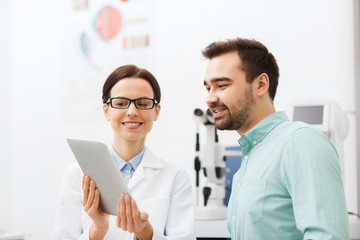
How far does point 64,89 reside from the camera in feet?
12.1

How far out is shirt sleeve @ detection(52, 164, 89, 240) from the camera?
4.73 feet

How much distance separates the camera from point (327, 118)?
7.39 feet

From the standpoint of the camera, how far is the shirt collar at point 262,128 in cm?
124

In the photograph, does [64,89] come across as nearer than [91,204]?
No

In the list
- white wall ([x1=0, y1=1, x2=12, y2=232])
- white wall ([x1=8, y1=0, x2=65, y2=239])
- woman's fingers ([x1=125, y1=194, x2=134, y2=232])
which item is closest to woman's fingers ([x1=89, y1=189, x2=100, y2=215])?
woman's fingers ([x1=125, y1=194, x2=134, y2=232])

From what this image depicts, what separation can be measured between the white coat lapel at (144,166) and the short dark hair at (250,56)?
0.47 meters

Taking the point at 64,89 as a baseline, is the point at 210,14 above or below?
above

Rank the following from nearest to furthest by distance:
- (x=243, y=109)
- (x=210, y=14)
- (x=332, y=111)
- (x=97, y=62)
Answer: (x=243, y=109), (x=332, y=111), (x=210, y=14), (x=97, y=62)

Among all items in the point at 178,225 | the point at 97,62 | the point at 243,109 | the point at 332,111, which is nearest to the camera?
the point at 243,109

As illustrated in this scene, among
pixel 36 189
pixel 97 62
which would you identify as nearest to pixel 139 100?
pixel 97 62

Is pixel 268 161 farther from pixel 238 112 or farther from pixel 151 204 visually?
pixel 151 204

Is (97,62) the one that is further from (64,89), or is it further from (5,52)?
(5,52)

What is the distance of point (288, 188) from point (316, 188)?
0.29 feet

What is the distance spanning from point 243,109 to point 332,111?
1194 mm
